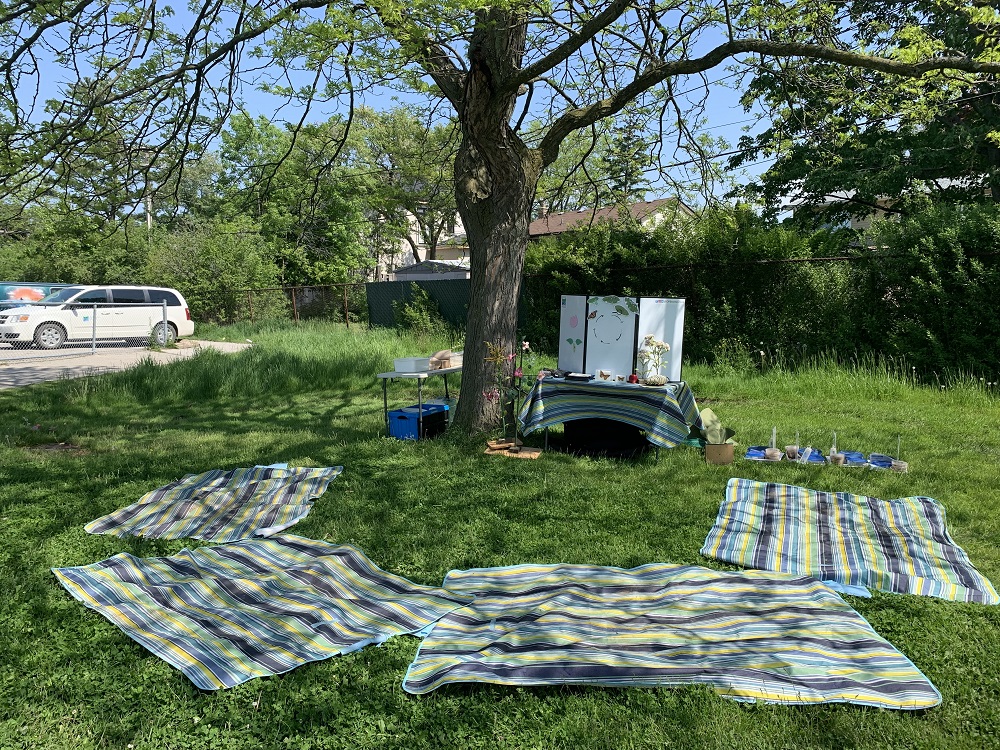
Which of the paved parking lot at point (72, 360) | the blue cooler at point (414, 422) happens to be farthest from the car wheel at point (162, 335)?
the blue cooler at point (414, 422)

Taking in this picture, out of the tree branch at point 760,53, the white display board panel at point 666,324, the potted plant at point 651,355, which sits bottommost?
the potted plant at point 651,355

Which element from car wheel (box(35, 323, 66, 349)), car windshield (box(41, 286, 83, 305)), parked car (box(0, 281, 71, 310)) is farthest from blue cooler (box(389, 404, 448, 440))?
parked car (box(0, 281, 71, 310))

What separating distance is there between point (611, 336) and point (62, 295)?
14.2 m

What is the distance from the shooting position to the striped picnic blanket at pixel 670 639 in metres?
2.58

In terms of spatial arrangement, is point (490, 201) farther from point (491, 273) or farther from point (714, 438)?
point (714, 438)

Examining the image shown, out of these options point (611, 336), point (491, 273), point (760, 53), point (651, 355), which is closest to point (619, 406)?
point (651, 355)

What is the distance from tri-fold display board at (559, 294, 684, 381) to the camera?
642 centimetres

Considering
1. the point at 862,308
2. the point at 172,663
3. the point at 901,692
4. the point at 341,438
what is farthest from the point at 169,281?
the point at 901,692

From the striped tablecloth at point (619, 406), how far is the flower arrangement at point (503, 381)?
8.3 inches

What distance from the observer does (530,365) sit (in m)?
11.1

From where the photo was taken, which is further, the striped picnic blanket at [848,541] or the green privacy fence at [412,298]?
the green privacy fence at [412,298]

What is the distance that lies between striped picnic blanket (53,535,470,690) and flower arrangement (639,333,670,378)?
10.7ft

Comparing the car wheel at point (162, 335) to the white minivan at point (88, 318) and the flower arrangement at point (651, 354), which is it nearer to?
the white minivan at point (88, 318)

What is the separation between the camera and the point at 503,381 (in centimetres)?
664
